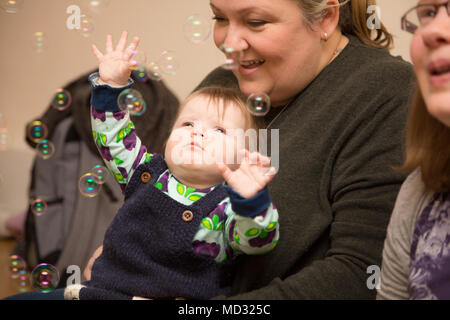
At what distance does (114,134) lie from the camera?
1.18 m

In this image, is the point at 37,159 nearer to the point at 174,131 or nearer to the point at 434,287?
the point at 174,131

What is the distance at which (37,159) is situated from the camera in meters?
2.45

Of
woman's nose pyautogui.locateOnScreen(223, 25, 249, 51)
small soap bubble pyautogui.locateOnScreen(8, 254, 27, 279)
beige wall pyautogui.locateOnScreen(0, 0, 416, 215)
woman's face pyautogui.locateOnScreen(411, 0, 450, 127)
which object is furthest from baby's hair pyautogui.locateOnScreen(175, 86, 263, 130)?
beige wall pyautogui.locateOnScreen(0, 0, 416, 215)

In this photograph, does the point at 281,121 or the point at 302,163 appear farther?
the point at 281,121

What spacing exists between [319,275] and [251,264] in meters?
0.18

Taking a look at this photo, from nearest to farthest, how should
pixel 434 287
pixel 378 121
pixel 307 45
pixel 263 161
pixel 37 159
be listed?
pixel 434 287 → pixel 263 161 → pixel 378 121 → pixel 307 45 → pixel 37 159

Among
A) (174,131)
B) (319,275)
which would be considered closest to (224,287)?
(319,275)

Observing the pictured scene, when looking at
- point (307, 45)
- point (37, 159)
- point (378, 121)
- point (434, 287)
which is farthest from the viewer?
point (37, 159)

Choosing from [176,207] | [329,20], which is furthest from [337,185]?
[329,20]

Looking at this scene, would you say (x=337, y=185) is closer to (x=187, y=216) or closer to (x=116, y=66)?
(x=187, y=216)

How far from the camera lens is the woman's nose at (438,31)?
31.6 inches

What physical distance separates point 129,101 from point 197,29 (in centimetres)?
32

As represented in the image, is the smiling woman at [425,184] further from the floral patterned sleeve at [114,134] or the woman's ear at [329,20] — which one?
the floral patterned sleeve at [114,134]

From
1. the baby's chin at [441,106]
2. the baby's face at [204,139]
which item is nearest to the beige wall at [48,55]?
the baby's face at [204,139]
